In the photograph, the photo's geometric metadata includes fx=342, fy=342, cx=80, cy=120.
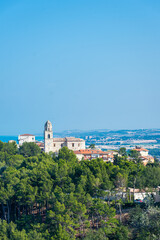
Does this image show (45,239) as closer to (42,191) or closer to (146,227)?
(42,191)

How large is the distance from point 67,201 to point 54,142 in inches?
2197

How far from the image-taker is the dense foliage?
3884 cm

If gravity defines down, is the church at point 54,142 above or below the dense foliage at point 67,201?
above

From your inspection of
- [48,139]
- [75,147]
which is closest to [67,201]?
[48,139]

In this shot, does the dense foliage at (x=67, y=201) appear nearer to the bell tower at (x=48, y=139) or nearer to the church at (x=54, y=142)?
the bell tower at (x=48, y=139)

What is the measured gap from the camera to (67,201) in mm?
40781

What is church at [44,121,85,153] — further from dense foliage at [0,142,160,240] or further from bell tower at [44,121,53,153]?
dense foliage at [0,142,160,240]

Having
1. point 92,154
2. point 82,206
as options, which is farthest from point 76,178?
point 92,154

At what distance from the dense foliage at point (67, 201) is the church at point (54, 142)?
3674 cm

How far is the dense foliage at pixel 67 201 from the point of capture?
38.8 meters

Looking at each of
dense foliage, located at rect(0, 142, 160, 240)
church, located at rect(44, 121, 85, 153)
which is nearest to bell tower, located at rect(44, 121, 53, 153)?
church, located at rect(44, 121, 85, 153)

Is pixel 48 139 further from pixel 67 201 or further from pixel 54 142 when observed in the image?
pixel 67 201

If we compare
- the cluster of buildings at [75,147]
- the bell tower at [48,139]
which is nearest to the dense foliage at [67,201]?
the cluster of buildings at [75,147]

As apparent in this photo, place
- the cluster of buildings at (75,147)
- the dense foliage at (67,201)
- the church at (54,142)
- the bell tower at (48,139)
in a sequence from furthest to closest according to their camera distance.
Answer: the church at (54,142)
the bell tower at (48,139)
the cluster of buildings at (75,147)
the dense foliage at (67,201)
